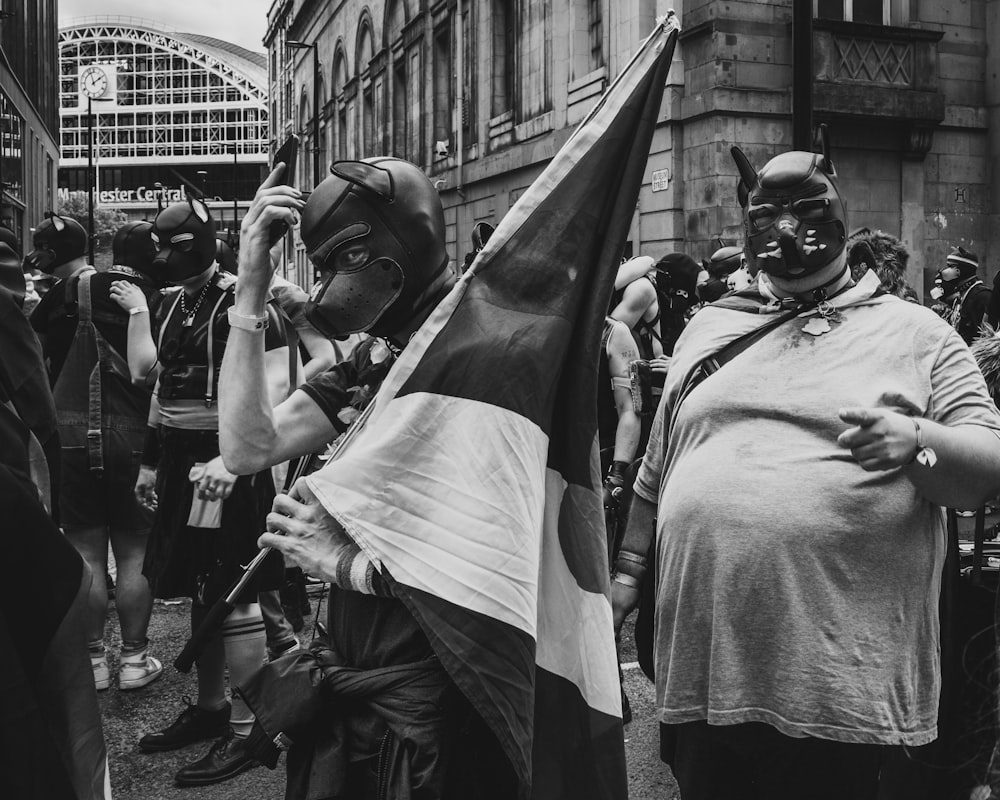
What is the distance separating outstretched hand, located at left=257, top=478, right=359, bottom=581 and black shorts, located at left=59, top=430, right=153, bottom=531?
3.52m

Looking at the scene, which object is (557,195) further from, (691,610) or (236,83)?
(236,83)

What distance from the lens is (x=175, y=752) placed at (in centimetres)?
470

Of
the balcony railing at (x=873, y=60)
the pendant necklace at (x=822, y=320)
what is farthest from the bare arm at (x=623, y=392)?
the balcony railing at (x=873, y=60)

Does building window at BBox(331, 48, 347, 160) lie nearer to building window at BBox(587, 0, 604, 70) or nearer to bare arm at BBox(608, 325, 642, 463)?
building window at BBox(587, 0, 604, 70)

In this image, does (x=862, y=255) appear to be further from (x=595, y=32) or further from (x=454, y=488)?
(x=595, y=32)

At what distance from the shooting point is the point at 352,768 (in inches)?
88.4

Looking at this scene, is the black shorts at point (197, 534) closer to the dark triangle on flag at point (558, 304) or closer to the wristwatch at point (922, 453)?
the dark triangle on flag at point (558, 304)

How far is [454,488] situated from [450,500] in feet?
0.08

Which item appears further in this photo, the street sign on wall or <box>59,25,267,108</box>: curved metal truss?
<box>59,25,267,108</box>: curved metal truss

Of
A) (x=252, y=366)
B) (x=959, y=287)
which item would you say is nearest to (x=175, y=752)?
(x=252, y=366)

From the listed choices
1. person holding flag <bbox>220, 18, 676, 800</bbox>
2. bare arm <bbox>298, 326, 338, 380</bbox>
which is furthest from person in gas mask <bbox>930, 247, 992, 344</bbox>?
person holding flag <bbox>220, 18, 676, 800</bbox>

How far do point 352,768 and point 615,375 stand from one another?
12.4 ft

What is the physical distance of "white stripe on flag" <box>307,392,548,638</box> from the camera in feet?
6.86

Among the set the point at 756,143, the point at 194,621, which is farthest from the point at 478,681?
the point at 756,143
